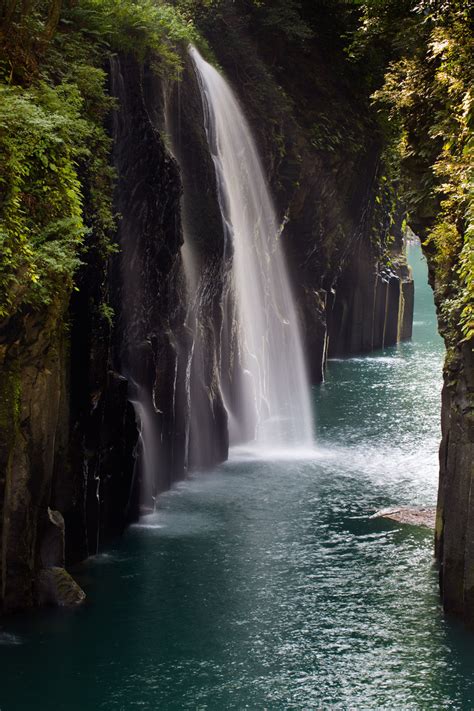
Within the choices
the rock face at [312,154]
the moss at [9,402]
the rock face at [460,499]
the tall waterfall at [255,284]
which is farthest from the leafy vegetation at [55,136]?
the rock face at [312,154]

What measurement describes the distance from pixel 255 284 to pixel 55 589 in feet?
65.3

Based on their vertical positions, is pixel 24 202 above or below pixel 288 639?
above

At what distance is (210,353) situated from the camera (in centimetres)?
3130

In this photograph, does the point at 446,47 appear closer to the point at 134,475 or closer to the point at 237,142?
the point at 134,475

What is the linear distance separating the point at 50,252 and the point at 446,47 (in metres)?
8.59

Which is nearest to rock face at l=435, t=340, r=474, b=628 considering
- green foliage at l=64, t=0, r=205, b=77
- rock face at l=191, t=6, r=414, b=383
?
green foliage at l=64, t=0, r=205, b=77

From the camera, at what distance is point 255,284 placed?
37.3m

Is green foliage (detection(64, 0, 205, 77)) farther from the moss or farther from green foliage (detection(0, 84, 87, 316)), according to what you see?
the moss

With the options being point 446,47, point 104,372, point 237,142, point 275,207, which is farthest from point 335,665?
point 275,207

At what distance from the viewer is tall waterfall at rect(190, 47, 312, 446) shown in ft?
105

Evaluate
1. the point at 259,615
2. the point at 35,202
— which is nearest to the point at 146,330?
the point at 35,202

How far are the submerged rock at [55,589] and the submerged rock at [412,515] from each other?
8.33 meters

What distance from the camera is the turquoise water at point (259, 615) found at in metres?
16.0

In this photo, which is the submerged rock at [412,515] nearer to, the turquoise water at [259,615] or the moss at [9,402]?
the turquoise water at [259,615]
